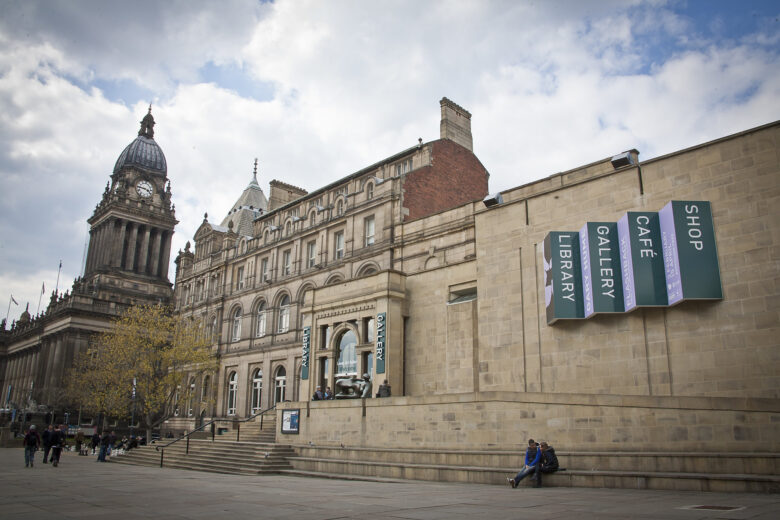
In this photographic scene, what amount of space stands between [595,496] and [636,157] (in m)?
13.7

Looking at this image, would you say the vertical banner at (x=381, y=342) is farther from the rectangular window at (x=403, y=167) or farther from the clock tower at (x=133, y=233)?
the clock tower at (x=133, y=233)

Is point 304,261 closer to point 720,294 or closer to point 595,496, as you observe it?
point 720,294

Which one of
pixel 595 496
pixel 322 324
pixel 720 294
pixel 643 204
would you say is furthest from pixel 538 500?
pixel 322 324

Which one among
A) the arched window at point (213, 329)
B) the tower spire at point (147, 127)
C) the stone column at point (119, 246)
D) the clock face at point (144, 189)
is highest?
the tower spire at point (147, 127)

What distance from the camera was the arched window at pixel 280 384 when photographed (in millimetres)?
41431

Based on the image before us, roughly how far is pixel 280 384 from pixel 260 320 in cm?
606

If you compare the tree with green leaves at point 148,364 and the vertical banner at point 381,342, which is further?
the tree with green leaves at point 148,364

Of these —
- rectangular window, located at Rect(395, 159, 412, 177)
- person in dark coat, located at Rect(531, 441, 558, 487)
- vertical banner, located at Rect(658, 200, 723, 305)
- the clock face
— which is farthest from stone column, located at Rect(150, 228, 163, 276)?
person in dark coat, located at Rect(531, 441, 558, 487)

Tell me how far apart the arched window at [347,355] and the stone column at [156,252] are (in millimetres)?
60620

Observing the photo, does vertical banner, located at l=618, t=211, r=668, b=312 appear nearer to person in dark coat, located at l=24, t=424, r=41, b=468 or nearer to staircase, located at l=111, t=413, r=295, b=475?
staircase, located at l=111, t=413, r=295, b=475

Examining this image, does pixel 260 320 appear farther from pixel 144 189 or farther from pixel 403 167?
pixel 144 189

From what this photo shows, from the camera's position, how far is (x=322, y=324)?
32406 mm

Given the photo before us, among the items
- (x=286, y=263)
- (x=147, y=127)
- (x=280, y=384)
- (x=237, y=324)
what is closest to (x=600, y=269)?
(x=280, y=384)

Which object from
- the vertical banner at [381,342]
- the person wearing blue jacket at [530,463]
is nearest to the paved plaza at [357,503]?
the person wearing blue jacket at [530,463]
